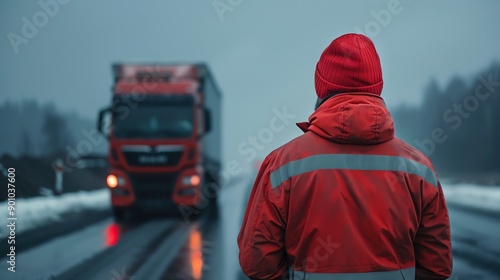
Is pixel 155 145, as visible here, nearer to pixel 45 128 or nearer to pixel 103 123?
pixel 103 123

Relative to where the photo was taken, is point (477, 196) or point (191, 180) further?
point (477, 196)

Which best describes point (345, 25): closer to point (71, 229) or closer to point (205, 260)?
point (205, 260)

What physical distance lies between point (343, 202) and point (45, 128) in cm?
3380

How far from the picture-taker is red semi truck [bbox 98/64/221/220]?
42.9 feet

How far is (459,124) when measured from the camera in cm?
2892

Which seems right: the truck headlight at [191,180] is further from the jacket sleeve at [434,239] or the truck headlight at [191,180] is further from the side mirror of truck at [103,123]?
the jacket sleeve at [434,239]

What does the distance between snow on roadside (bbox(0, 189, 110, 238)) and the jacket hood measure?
8.61 metres

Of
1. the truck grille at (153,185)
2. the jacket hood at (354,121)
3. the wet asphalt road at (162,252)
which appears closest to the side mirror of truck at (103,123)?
the truck grille at (153,185)

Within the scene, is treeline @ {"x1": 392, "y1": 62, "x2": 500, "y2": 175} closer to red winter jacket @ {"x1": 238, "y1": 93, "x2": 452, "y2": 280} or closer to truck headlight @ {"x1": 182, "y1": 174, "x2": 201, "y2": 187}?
truck headlight @ {"x1": 182, "y1": 174, "x2": 201, "y2": 187}

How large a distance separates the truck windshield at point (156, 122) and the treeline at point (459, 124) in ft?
41.0

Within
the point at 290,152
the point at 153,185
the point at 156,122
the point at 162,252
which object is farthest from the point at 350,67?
the point at 156,122

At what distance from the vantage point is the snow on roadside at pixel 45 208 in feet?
37.0

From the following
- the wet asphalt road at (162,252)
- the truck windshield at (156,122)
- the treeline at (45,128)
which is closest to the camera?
the wet asphalt road at (162,252)

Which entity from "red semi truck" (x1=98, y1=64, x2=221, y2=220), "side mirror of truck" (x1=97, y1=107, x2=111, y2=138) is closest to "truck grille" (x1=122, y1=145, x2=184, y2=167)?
"red semi truck" (x1=98, y1=64, x2=221, y2=220)
